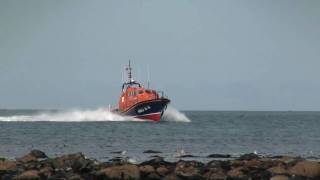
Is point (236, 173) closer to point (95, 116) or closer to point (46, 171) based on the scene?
point (46, 171)

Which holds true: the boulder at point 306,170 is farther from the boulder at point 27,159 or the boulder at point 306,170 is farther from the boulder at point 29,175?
the boulder at point 27,159

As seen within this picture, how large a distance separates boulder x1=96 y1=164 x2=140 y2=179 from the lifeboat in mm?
66033

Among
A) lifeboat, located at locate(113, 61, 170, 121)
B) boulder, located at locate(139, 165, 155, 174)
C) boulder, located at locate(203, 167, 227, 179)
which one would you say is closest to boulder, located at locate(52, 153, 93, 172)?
boulder, located at locate(139, 165, 155, 174)

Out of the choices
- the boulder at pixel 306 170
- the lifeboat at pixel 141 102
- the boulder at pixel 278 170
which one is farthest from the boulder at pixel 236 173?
the lifeboat at pixel 141 102

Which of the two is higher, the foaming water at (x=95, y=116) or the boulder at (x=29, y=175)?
the foaming water at (x=95, y=116)

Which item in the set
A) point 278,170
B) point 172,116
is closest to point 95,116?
point 172,116

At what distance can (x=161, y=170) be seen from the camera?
32.0 metres

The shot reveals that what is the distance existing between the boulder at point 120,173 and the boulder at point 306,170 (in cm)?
627

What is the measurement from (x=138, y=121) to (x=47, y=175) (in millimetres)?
71102

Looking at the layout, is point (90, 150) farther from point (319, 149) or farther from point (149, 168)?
point (149, 168)

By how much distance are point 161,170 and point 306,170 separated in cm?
599

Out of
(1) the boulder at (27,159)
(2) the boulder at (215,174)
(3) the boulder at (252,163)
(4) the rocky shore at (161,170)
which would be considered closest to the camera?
(2) the boulder at (215,174)

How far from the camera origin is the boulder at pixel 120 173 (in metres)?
30.3

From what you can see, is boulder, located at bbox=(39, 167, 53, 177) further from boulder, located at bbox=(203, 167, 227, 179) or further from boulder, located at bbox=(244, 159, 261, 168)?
boulder, located at bbox=(244, 159, 261, 168)
